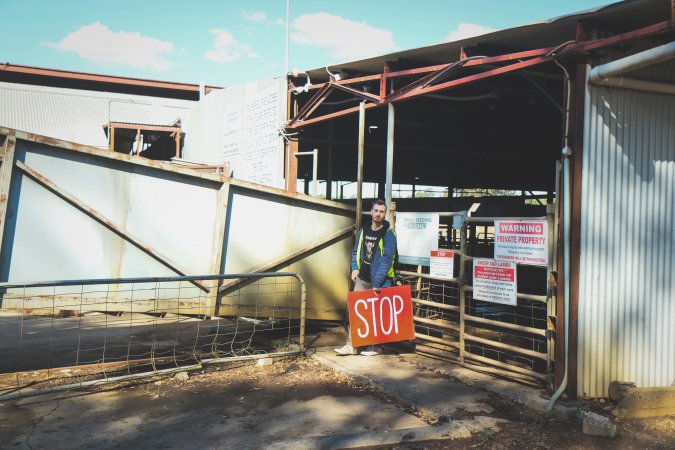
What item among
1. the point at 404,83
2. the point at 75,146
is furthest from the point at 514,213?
the point at 75,146

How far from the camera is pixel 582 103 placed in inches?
223

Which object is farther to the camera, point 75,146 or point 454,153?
point 454,153

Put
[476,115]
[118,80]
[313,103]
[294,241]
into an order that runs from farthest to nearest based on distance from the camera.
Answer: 1. [118,80]
2. [476,115]
3. [313,103]
4. [294,241]

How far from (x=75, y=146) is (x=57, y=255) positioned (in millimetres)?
1410

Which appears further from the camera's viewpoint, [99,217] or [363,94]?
[363,94]

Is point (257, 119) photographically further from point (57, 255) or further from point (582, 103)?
point (582, 103)

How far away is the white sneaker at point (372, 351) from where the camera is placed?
7645mm

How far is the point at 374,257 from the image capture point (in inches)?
288

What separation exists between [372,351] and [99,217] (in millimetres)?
4262

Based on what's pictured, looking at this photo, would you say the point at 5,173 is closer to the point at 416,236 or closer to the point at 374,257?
the point at 374,257

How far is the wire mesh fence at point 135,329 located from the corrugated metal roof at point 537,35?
13.4 feet

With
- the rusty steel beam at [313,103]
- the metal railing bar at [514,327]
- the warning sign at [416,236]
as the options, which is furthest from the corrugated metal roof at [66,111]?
the metal railing bar at [514,327]

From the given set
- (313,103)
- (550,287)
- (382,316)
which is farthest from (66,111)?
(550,287)

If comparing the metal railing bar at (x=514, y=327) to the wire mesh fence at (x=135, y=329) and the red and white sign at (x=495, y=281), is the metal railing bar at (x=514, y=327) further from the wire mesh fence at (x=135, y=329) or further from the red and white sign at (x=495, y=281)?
the wire mesh fence at (x=135, y=329)
